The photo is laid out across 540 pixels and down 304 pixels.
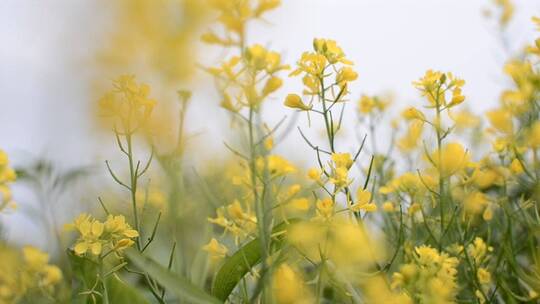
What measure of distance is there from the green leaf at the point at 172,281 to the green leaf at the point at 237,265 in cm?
9

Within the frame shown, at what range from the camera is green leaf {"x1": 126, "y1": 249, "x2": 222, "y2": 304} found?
880 mm

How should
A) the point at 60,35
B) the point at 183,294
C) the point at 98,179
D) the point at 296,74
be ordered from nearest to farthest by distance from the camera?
the point at 183,294 < the point at 296,74 < the point at 60,35 < the point at 98,179

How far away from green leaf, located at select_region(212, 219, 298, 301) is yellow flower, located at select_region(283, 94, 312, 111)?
173mm

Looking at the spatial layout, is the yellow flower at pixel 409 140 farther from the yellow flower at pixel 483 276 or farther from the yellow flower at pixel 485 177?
the yellow flower at pixel 483 276

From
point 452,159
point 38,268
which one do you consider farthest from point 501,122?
point 38,268

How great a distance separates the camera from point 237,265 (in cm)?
100

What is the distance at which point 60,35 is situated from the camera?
1.51 m

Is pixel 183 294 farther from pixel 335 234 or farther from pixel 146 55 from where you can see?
pixel 146 55

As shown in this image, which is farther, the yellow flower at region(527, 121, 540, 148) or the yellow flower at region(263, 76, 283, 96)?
the yellow flower at region(527, 121, 540, 148)

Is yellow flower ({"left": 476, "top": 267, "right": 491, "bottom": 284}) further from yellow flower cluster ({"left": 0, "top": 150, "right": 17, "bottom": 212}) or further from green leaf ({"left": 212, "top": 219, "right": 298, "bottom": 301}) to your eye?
yellow flower cluster ({"left": 0, "top": 150, "right": 17, "bottom": 212})

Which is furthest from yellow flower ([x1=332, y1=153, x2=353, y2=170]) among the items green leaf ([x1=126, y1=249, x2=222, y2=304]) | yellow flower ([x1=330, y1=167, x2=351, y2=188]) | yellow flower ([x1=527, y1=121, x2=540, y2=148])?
yellow flower ([x1=527, y1=121, x2=540, y2=148])

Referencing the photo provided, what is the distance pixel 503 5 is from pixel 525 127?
1.21m

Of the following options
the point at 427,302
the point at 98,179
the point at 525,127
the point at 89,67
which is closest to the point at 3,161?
the point at 89,67

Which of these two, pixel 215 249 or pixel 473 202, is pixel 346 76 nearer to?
pixel 215 249
